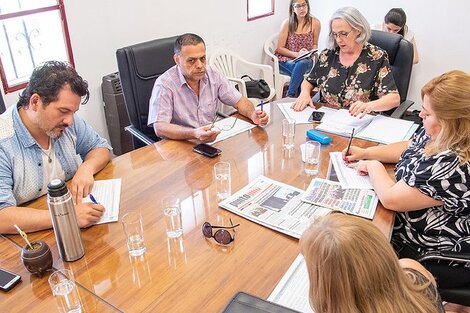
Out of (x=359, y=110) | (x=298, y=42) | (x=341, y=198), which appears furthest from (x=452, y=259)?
(x=298, y=42)

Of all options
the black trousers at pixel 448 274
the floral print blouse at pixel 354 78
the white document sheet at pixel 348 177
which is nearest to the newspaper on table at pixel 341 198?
the white document sheet at pixel 348 177

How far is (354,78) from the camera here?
2.40 meters

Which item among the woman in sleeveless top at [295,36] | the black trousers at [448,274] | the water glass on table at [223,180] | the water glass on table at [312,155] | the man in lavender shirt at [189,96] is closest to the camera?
the black trousers at [448,274]

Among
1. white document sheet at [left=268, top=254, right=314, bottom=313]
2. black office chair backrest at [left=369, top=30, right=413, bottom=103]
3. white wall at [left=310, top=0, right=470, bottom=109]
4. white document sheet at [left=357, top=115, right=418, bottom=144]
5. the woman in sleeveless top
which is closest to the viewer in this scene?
white document sheet at [left=268, top=254, right=314, bottom=313]

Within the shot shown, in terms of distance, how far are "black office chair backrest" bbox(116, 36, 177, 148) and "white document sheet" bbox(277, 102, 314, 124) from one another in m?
0.71

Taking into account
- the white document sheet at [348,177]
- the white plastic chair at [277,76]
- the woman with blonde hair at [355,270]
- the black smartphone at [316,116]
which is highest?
the woman with blonde hair at [355,270]

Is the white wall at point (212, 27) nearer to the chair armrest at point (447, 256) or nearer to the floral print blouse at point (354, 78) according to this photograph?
the floral print blouse at point (354, 78)

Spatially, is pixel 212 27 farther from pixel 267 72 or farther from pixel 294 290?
pixel 294 290

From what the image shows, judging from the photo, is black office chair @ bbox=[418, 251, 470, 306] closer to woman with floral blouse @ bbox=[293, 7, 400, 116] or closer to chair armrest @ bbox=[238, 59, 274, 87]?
woman with floral blouse @ bbox=[293, 7, 400, 116]

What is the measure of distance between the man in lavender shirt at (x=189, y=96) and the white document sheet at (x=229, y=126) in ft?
0.13

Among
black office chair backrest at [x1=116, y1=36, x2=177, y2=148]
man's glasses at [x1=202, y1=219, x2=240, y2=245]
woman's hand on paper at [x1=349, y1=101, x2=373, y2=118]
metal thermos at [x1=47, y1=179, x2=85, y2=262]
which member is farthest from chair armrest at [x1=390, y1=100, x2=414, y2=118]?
metal thermos at [x1=47, y1=179, x2=85, y2=262]

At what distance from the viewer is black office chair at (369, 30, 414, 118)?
2.45m

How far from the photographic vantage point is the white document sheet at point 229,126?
2.00 metres

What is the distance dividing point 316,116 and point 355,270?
1514mm
